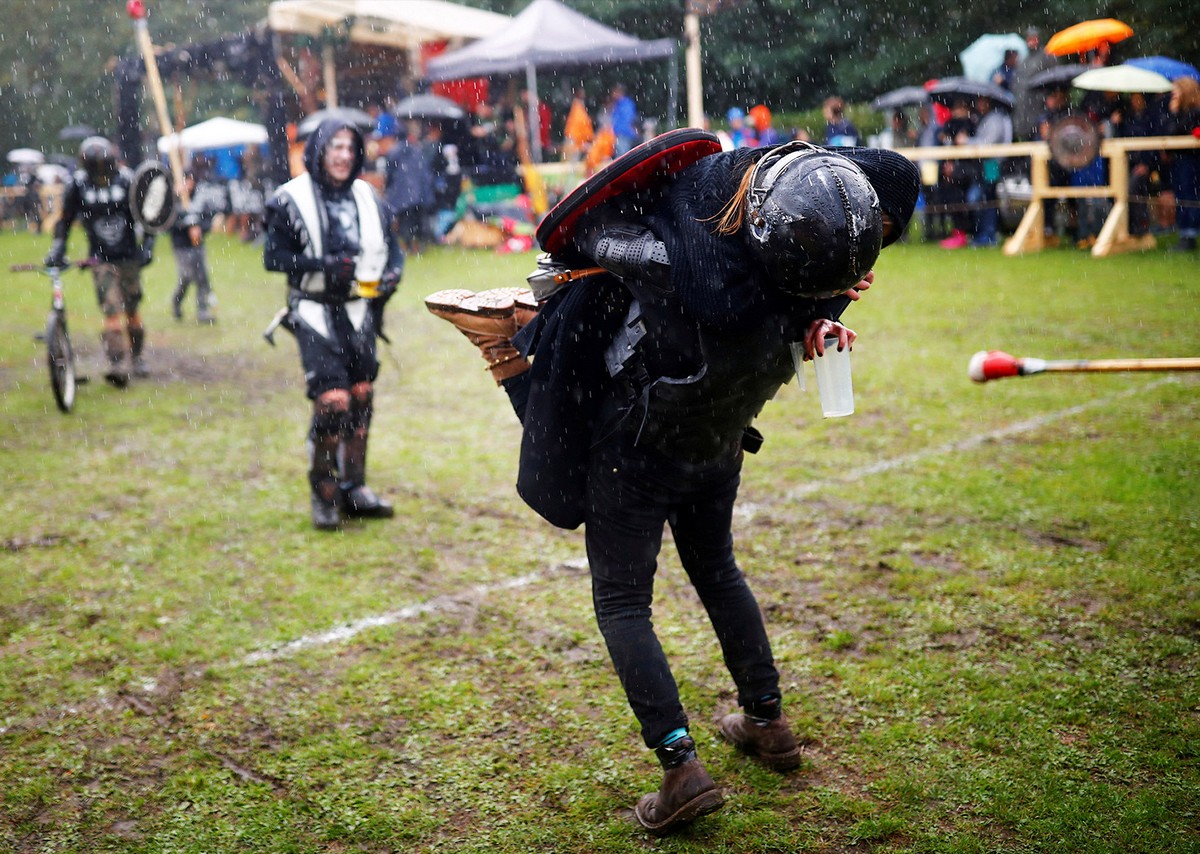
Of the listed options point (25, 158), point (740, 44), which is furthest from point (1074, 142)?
point (25, 158)

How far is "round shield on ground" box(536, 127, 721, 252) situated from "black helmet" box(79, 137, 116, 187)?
757 cm

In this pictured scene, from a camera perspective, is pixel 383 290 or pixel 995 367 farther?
pixel 383 290

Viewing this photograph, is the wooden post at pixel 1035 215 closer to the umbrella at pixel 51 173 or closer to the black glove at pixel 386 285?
the black glove at pixel 386 285

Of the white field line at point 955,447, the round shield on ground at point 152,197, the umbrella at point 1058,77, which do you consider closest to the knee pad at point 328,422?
the white field line at point 955,447

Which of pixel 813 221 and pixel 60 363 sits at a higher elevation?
pixel 813 221

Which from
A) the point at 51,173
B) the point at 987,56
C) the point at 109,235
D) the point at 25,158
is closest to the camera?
the point at 109,235

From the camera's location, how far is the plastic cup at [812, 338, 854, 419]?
2.84 metres

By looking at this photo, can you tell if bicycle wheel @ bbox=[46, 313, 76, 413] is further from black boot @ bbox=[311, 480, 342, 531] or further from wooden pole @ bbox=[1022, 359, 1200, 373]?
wooden pole @ bbox=[1022, 359, 1200, 373]

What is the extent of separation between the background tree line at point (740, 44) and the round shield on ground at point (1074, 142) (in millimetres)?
6372

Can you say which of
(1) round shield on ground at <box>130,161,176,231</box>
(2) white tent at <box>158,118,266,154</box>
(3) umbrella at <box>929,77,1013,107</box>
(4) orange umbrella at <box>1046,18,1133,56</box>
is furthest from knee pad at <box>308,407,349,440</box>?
(2) white tent at <box>158,118,266,154</box>

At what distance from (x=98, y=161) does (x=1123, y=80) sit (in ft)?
40.8

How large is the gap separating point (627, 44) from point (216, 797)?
19434 mm

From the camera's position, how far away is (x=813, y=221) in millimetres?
2525

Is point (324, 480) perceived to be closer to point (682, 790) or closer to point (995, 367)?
point (682, 790)
